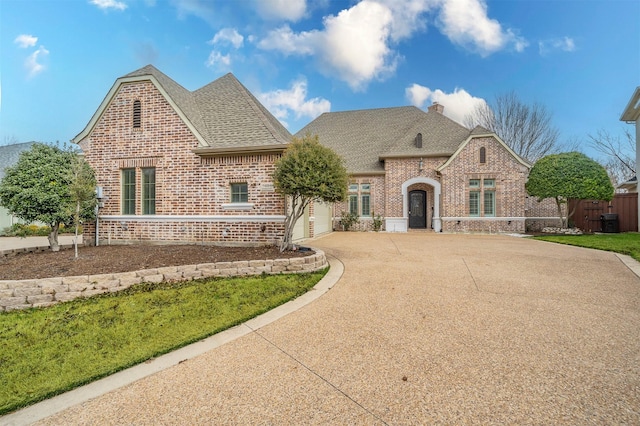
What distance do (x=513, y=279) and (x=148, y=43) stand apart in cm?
1515

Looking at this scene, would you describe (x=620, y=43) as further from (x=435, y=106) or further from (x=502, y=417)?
(x=502, y=417)

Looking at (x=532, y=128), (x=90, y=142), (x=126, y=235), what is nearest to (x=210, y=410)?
(x=126, y=235)

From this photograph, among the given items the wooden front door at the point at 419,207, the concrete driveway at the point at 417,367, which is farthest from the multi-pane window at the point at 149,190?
the wooden front door at the point at 419,207

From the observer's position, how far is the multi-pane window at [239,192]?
9.82m

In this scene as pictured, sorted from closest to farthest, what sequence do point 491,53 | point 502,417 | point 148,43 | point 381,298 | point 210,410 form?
point 502,417 < point 210,410 < point 381,298 < point 148,43 < point 491,53

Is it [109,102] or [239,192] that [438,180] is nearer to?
[239,192]

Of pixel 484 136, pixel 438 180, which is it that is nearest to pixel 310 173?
pixel 438 180

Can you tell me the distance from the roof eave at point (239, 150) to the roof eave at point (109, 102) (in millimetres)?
355

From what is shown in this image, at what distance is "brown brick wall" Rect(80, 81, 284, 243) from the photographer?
377 inches

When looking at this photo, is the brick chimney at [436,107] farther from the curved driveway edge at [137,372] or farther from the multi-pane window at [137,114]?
the curved driveway edge at [137,372]

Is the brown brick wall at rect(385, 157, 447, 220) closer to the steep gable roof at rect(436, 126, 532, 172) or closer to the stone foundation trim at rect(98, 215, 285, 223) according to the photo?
the steep gable roof at rect(436, 126, 532, 172)

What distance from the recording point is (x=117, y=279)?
19.0 feet

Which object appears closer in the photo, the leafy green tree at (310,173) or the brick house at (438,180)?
the leafy green tree at (310,173)

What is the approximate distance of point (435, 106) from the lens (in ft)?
70.6
